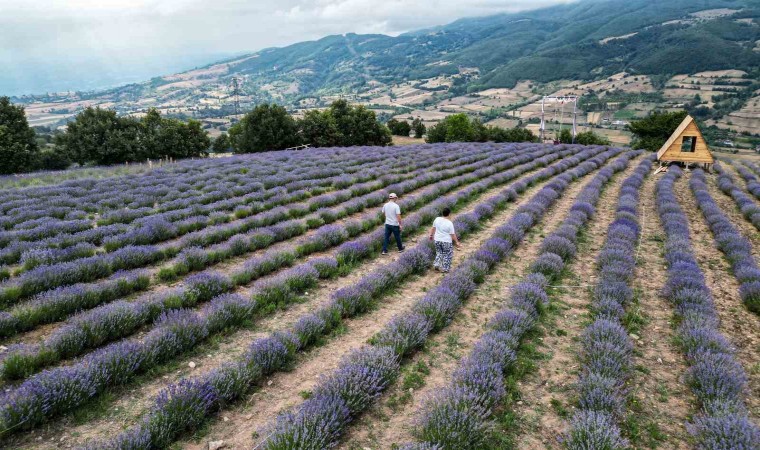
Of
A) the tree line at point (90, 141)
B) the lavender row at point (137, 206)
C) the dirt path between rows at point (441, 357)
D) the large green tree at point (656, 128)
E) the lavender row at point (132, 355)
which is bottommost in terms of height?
the large green tree at point (656, 128)

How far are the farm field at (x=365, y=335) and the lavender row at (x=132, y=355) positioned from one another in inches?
1.0

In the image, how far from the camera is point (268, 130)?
37.7m

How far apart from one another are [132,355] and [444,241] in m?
5.76

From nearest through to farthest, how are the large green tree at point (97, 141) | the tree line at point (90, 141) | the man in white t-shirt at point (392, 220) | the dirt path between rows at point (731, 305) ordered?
the dirt path between rows at point (731, 305), the man in white t-shirt at point (392, 220), the tree line at point (90, 141), the large green tree at point (97, 141)

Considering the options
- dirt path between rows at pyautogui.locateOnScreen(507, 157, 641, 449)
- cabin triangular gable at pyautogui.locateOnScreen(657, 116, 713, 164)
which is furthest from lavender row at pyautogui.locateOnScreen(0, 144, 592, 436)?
cabin triangular gable at pyautogui.locateOnScreen(657, 116, 713, 164)

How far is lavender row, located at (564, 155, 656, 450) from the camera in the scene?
11.5 ft

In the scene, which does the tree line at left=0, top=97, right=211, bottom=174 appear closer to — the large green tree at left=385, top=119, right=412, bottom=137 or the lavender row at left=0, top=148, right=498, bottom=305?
the lavender row at left=0, top=148, right=498, bottom=305

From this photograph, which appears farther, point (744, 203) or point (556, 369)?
point (744, 203)

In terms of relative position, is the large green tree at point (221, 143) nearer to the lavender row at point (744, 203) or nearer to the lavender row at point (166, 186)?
the lavender row at point (166, 186)

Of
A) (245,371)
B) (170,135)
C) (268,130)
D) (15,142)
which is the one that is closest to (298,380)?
(245,371)

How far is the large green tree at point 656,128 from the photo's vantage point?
39.8 metres

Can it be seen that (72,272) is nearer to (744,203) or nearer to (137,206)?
(137,206)

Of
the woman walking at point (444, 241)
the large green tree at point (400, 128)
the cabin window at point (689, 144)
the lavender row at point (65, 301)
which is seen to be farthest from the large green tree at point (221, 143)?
the woman walking at point (444, 241)

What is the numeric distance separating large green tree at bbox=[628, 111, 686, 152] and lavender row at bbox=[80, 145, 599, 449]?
4432cm
